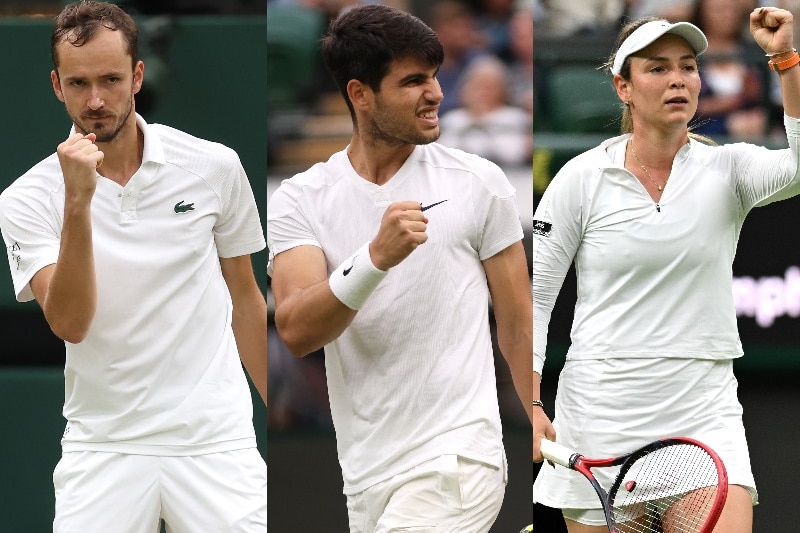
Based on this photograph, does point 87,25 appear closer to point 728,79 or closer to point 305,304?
point 305,304

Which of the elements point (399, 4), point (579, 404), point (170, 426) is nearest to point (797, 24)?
point (579, 404)

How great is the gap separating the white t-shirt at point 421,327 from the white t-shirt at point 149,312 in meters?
0.29

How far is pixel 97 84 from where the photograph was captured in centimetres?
312

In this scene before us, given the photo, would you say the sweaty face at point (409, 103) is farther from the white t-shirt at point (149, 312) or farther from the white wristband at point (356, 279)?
the white t-shirt at point (149, 312)

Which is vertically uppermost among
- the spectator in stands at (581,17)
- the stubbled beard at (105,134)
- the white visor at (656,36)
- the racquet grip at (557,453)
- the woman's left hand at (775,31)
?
the spectator in stands at (581,17)

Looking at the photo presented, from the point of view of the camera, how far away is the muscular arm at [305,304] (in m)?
2.78

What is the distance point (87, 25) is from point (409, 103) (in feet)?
2.44

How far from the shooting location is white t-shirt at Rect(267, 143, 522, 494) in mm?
2861

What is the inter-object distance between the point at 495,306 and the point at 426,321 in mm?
163

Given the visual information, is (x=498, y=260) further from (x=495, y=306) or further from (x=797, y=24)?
(x=797, y=24)

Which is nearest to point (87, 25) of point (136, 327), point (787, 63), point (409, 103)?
point (136, 327)

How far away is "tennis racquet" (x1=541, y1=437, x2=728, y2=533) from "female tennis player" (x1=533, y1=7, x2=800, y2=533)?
0.08m

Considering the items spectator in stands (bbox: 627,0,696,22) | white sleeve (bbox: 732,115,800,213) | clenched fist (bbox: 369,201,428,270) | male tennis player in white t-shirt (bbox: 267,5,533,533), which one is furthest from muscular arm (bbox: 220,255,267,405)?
spectator in stands (bbox: 627,0,696,22)

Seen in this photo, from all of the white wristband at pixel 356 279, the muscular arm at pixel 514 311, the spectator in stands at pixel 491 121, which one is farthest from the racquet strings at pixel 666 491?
the white wristband at pixel 356 279
